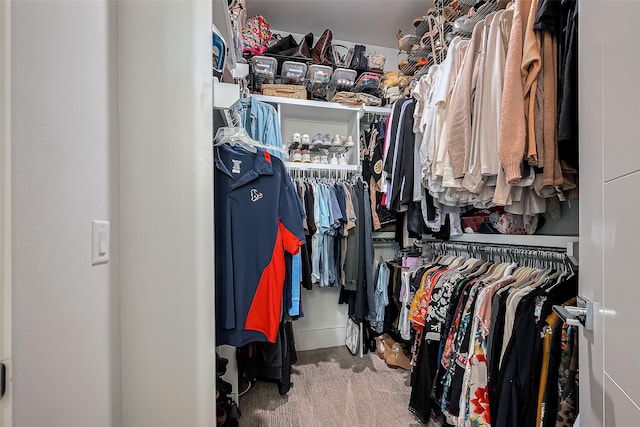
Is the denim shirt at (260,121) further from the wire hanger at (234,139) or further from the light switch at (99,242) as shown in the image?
the light switch at (99,242)

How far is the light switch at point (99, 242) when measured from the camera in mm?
680

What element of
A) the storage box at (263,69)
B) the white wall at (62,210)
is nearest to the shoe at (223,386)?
the white wall at (62,210)

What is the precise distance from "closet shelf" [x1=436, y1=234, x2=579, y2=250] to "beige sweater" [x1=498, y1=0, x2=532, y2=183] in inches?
14.1

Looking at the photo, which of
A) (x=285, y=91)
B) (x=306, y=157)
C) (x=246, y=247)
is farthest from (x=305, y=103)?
(x=246, y=247)

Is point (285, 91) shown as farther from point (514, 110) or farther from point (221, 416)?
point (221, 416)

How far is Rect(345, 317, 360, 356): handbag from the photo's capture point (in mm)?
2432

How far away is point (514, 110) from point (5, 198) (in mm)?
1364

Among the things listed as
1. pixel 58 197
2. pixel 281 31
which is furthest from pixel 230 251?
pixel 281 31

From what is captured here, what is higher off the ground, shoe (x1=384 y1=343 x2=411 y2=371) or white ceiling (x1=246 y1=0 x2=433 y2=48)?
white ceiling (x1=246 y1=0 x2=433 y2=48)

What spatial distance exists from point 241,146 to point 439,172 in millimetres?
966

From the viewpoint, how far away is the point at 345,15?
2469mm

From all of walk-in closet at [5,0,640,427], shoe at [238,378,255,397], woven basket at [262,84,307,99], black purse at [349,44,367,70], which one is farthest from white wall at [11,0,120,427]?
Result: black purse at [349,44,367,70]

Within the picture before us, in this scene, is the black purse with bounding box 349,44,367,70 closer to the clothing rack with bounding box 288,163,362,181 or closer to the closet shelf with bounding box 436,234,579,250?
the clothing rack with bounding box 288,163,362,181

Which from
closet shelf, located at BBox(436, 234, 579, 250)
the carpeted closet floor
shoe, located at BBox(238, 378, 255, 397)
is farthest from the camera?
shoe, located at BBox(238, 378, 255, 397)
